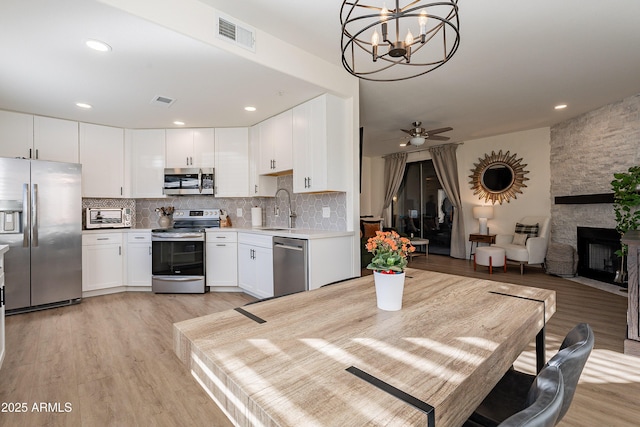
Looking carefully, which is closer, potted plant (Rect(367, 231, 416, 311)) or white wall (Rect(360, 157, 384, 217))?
potted plant (Rect(367, 231, 416, 311))

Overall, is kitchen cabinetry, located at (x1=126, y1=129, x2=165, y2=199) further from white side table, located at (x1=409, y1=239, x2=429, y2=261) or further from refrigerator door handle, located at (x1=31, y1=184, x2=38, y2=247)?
white side table, located at (x1=409, y1=239, x2=429, y2=261)

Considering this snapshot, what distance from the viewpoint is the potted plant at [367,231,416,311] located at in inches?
48.1

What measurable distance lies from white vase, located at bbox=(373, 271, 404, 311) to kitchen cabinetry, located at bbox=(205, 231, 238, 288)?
327 centimetres

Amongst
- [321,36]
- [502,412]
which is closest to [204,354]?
[502,412]

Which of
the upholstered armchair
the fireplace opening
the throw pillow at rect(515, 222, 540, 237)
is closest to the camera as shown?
the fireplace opening

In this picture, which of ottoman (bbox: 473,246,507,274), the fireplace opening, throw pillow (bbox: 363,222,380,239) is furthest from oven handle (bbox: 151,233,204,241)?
the fireplace opening

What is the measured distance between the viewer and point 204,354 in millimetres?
858

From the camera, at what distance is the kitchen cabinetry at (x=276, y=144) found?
12.9ft

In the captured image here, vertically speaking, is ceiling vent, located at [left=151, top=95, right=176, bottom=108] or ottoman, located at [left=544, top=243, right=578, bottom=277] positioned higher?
ceiling vent, located at [left=151, top=95, right=176, bottom=108]

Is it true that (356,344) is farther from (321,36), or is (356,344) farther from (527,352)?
(321,36)

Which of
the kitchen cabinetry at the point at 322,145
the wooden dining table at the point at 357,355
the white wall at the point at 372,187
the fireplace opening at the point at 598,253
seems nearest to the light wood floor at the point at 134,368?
the wooden dining table at the point at 357,355

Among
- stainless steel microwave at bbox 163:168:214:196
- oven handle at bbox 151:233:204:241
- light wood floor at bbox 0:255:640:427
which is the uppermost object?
stainless steel microwave at bbox 163:168:214:196

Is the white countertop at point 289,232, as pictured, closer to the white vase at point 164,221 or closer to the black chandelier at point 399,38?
the white vase at point 164,221

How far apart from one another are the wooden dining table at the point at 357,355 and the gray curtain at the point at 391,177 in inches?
272
